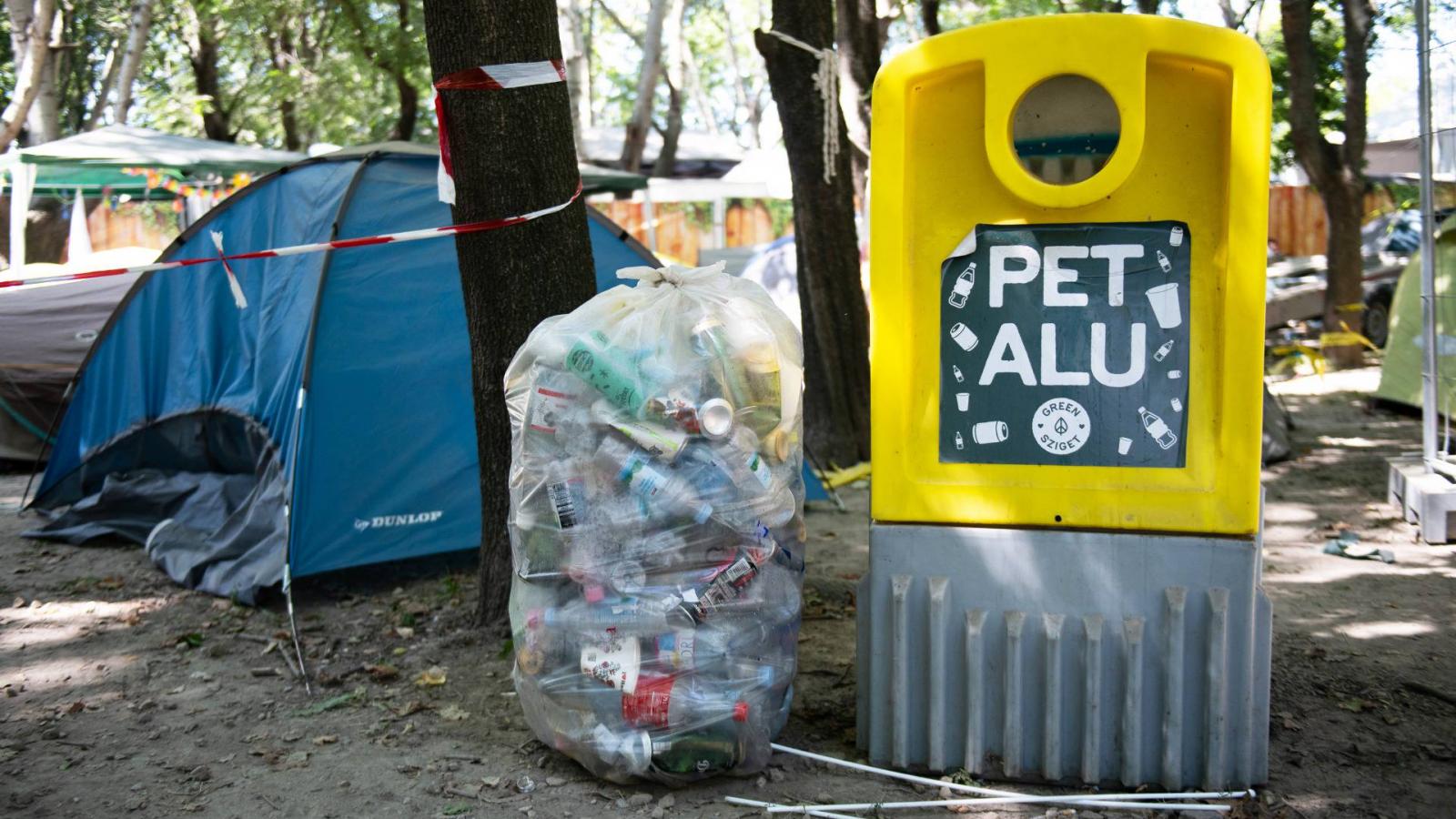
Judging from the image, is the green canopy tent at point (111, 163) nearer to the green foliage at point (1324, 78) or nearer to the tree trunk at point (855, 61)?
the tree trunk at point (855, 61)

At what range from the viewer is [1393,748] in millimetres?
3020

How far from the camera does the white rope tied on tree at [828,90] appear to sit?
6309 millimetres

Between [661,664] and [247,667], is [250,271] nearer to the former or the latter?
[247,667]

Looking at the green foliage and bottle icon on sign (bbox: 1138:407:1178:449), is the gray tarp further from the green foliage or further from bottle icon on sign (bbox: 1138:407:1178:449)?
the green foliage

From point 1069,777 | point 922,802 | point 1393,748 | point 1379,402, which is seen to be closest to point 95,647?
point 922,802

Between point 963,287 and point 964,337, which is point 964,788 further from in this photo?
point 963,287

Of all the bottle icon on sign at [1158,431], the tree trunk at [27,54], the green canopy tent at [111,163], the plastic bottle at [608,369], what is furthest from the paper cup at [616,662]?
the tree trunk at [27,54]

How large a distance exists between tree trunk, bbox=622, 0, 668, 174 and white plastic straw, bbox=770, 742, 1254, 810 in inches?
625

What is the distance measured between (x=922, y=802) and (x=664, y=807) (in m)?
0.59

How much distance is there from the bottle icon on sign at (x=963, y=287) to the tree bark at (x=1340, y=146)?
8012 mm

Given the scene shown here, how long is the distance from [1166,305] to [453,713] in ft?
7.31

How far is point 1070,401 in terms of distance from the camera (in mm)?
2850

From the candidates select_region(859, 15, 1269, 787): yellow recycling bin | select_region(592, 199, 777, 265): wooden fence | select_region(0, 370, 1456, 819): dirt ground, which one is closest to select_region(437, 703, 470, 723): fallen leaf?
select_region(0, 370, 1456, 819): dirt ground

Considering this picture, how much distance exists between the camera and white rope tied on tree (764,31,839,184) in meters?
6.31
